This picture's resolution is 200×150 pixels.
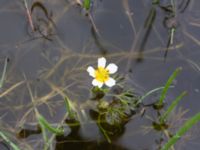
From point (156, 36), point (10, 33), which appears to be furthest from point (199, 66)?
point (10, 33)

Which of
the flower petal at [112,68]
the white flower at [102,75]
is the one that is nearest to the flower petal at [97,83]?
the white flower at [102,75]

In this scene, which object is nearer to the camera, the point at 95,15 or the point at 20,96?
the point at 20,96

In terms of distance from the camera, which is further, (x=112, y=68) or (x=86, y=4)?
(x=86, y=4)

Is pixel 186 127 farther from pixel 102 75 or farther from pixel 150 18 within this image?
pixel 150 18

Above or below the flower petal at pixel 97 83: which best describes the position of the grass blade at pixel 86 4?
above

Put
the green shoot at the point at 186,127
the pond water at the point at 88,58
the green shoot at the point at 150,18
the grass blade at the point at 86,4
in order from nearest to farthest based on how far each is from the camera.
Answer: the green shoot at the point at 186,127, the pond water at the point at 88,58, the grass blade at the point at 86,4, the green shoot at the point at 150,18

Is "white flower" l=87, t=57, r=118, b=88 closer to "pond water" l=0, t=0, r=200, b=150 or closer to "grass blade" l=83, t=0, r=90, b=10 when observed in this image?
"pond water" l=0, t=0, r=200, b=150

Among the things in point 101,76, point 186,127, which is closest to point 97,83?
point 101,76

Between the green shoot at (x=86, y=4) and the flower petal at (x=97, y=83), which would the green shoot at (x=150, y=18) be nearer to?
the green shoot at (x=86, y=4)

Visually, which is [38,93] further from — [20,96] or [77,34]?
[77,34]
